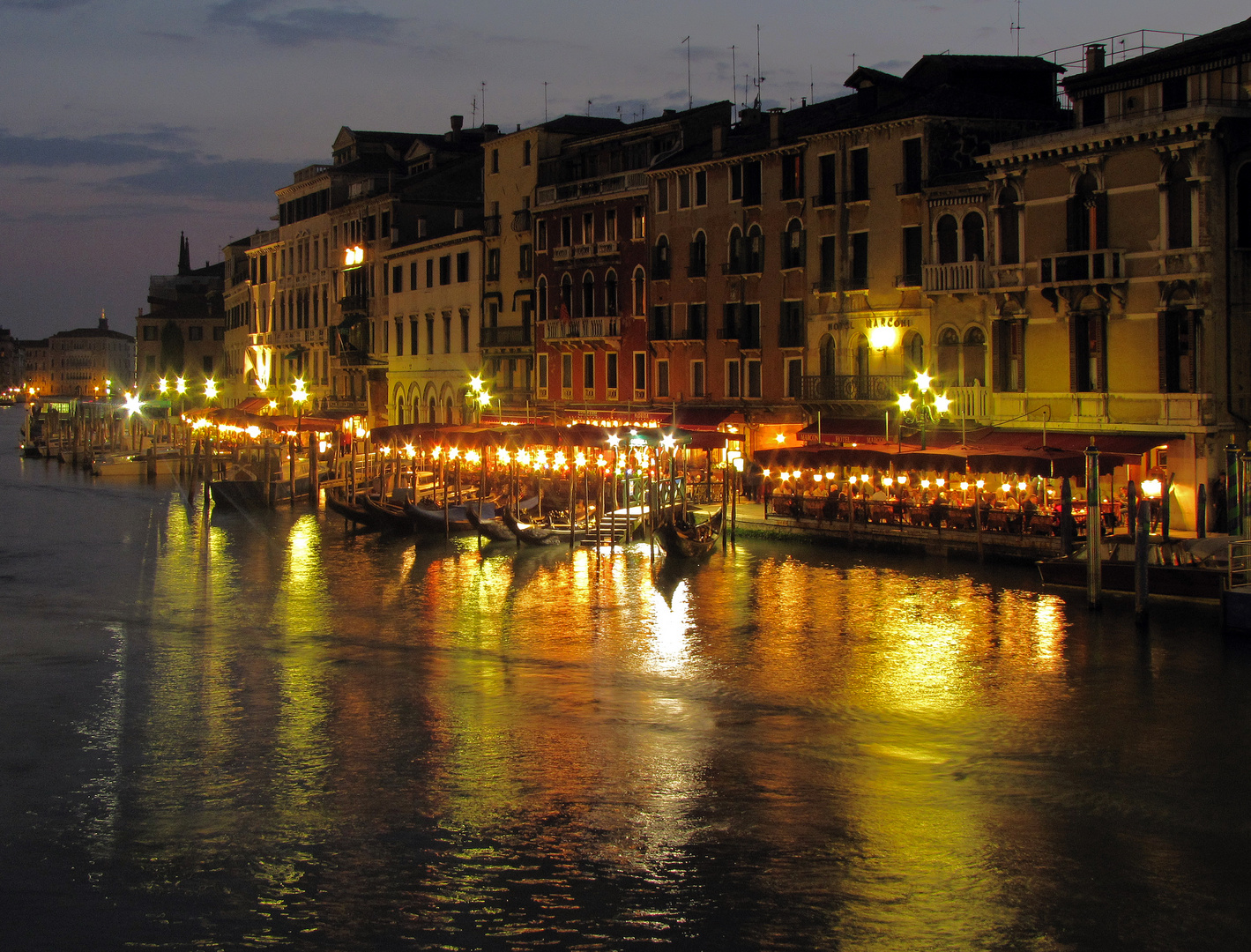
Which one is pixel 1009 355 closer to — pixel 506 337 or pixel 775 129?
pixel 775 129

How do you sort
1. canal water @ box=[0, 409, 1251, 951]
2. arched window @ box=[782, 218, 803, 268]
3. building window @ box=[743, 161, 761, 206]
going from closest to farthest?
canal water @ box=[0, 409, 1251, 951] < arched window @ box=[782, 218, 803, 268] < building window @ box=[743, 161, 761, 206]

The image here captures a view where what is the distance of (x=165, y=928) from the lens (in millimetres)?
12125

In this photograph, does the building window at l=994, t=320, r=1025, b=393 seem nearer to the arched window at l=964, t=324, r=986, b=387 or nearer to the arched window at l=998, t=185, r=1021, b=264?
the arched window at l=964, t=324, r=986, b=387

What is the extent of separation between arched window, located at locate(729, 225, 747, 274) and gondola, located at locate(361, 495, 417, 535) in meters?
13.3

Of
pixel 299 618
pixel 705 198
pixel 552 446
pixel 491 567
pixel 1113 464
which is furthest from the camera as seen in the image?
pixel 705 198

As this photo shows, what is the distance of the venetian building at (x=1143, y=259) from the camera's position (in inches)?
1207

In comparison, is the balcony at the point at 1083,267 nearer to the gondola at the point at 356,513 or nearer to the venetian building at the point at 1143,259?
the venetian building at the point at 1143,259

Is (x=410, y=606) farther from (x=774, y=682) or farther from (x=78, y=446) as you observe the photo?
(x=78, y=446)

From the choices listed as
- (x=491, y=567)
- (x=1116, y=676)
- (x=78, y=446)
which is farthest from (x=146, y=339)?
(x=1116, y=676)

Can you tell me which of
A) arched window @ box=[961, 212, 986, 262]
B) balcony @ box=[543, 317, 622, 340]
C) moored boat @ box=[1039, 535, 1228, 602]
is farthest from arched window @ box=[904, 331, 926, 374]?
balcony @ box=[543, 317, 622, 340]

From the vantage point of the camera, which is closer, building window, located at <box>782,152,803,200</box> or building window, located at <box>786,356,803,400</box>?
building window, located at <box>782,152,803,200</box>

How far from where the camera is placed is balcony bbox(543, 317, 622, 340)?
51531 mm

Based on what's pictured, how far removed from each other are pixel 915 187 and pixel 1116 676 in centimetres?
2038

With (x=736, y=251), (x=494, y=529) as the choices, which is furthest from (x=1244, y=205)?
(x=494, y=529)
